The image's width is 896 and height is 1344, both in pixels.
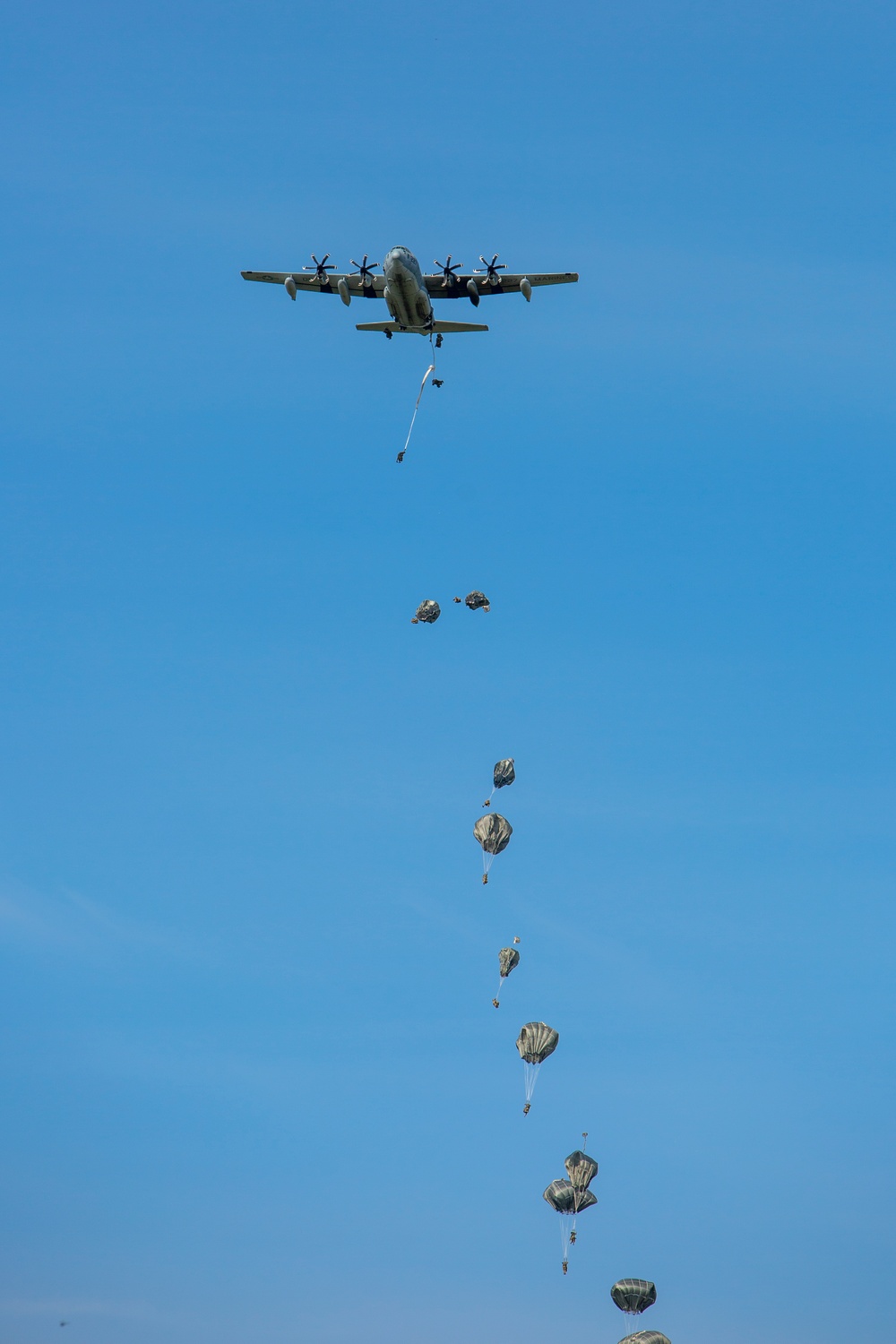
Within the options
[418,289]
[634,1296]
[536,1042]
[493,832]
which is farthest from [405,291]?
[634,1296]

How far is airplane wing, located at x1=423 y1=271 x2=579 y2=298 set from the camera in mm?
121938

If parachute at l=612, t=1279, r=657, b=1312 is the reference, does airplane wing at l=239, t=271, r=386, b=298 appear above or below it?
above

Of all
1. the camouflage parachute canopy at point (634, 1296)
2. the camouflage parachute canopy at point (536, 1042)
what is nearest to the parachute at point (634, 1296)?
the camouflage parachute canopy at point (634, 1296)

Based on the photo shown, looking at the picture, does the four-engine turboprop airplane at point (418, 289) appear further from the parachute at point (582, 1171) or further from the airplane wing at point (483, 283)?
the parachute at point (582, 1171)

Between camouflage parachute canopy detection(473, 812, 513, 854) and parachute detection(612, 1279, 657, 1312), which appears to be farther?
camouflage parachute canopy detection(473, 812, 513, 854)

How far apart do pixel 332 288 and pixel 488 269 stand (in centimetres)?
1148

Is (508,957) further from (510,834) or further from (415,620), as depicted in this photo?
(415,620)

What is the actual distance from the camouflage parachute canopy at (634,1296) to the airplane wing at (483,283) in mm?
68636

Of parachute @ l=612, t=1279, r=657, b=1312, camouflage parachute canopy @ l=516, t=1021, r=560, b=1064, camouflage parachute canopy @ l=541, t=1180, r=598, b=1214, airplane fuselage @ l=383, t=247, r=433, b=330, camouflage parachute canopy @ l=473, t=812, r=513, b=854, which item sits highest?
airplane fuselage @ l=383, t=247, r=433, b=330

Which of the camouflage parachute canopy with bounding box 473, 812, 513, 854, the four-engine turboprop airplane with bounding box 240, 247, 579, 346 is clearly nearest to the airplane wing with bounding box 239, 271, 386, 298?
the four-engine turboprop airplane with bounding box 240, 247, 579, 346

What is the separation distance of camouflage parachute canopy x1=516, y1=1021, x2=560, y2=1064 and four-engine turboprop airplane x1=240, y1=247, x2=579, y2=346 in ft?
164

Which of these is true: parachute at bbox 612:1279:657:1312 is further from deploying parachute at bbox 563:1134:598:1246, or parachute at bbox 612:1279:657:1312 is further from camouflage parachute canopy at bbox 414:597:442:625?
camouflage parachute canopy at bbox 414:597:442:625

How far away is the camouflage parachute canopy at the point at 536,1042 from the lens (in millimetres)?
126188

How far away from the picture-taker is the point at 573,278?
12300cm
